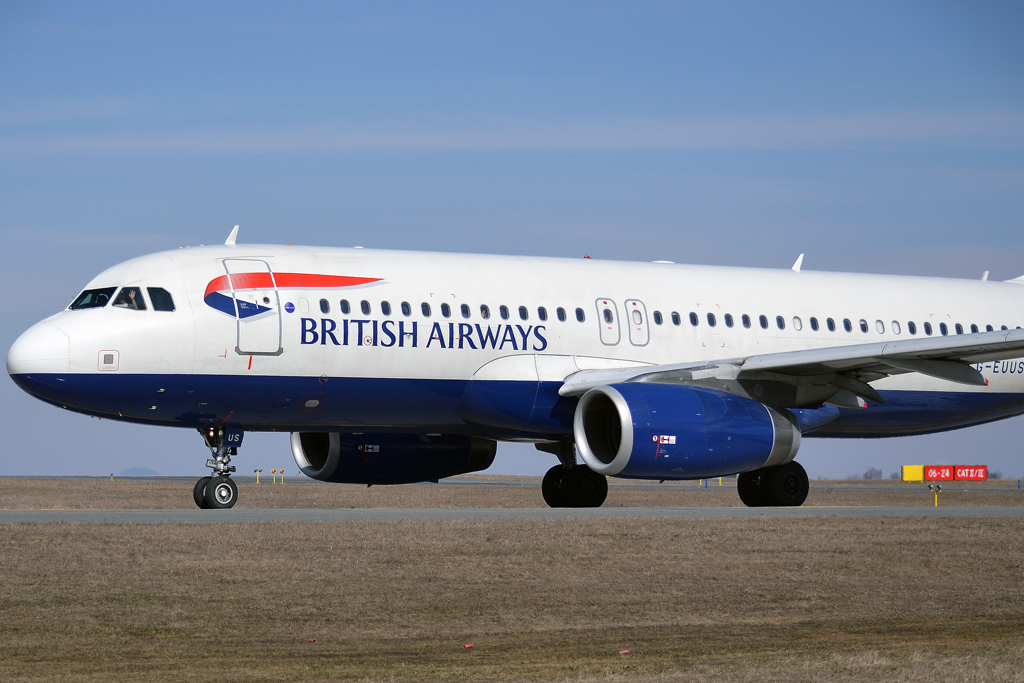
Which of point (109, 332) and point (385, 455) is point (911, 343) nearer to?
point (385, 455)

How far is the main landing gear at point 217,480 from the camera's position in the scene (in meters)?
22.8

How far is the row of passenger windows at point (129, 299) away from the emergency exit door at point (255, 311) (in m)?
1.10

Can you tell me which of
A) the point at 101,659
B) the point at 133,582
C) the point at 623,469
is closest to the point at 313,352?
the point at 623,469

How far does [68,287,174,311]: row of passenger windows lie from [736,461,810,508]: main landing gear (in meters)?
11.6

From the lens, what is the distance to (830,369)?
24.5m

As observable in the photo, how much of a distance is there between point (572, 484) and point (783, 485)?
4.42m

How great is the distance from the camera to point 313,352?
75.5 ft

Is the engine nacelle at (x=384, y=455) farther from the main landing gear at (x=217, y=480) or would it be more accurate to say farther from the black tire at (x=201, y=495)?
the black tire at (x=201, y=495)

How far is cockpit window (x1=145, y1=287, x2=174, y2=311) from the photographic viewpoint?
73.1ft

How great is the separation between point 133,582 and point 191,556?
4.96 feet

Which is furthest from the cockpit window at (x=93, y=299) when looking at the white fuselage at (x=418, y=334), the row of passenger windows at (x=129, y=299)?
the white fuselage at (x=418, y=334)

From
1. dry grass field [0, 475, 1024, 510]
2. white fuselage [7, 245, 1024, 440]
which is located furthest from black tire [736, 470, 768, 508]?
dry grass field [0, 475, 1024, 510]

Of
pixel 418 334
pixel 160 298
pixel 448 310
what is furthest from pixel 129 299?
pixel 448 310

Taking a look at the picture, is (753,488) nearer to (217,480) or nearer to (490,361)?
(490,361)
